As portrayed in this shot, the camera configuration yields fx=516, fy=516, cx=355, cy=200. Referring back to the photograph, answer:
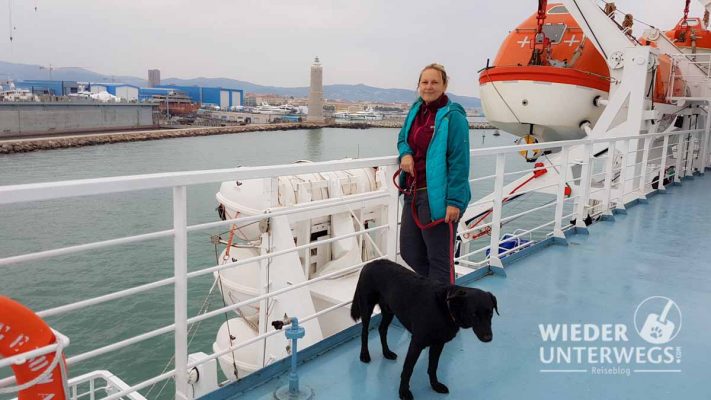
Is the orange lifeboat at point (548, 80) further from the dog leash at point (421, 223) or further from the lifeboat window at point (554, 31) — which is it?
the dog leash at point (421, 223)

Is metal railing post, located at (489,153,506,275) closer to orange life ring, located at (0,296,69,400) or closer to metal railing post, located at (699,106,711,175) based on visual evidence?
orange life ring, located at (0,296,69,400)

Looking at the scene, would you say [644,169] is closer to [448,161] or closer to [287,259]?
[287,259]

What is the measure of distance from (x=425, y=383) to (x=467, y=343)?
0.46m

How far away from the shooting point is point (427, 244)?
7.45 ft

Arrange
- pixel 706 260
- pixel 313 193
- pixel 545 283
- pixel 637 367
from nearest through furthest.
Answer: pixel 637 367, pixel 545 283, pixel 706 260, pixel 313 193

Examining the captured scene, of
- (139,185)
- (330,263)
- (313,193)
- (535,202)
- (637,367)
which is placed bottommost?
(535,202)

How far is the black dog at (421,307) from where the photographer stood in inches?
67.2

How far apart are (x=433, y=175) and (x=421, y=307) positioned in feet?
1.79

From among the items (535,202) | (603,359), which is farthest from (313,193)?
(535,202)

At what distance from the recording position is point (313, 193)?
506 centimetres

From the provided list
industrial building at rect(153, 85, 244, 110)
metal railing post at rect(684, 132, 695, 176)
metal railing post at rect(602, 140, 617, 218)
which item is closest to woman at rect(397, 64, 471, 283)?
metal railing post at rect(602, 140, 617, 218)

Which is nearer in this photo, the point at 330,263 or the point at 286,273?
the point at 286,273

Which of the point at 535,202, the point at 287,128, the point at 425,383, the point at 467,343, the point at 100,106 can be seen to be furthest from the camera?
the point at 287,128

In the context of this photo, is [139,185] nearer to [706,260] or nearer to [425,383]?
[425,383]
